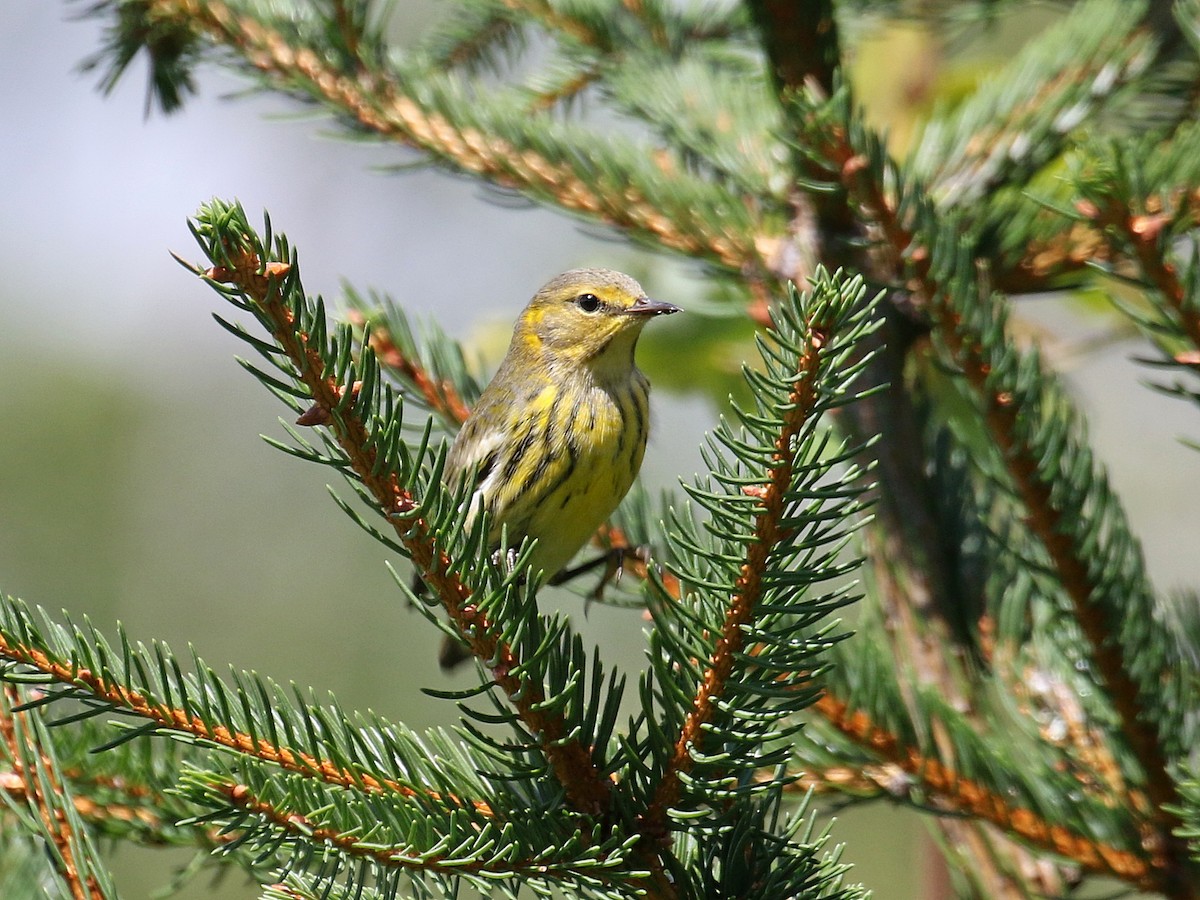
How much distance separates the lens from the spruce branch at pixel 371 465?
1076 millimetres

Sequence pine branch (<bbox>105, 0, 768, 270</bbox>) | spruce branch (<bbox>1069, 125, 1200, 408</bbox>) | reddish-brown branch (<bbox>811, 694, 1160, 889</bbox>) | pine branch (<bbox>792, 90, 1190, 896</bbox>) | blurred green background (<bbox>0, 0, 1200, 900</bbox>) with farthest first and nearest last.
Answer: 1. blurred green background (<bbox>0, 0, 1200, 900</bbox>)
2. pine branch (<bbox>105, 0, 768, 270</bbox>)
3. reddish-brown branch (<bbox>811, 694, 1160, 889</bbox>)
4. pine branch (<bbox>792, 90, 1190, 896</bbox>)
5. spruce branch (<bbox>1069, 125, 1200, 408</bbox>)

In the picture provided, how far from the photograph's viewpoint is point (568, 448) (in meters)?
2.46

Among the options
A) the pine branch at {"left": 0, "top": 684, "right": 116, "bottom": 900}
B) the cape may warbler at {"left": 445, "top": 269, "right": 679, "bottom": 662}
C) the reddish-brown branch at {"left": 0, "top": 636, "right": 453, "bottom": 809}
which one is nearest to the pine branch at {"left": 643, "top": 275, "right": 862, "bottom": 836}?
the reddish-brown branch at {"left": 0, "top": 636, "right": 453, "bottom": 809}

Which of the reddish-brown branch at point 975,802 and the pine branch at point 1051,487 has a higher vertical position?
the pine branch at point 1051,487

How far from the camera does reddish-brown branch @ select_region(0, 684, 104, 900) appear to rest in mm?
1315

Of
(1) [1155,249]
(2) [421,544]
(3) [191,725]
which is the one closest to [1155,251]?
(1) [1155,249]

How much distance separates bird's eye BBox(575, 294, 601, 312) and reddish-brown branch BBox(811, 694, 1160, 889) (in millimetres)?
1411

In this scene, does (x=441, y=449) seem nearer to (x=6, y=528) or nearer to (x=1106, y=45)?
(x=1106, y=45)

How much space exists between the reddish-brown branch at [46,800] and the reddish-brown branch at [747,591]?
629 mm

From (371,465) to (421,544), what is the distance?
98mm

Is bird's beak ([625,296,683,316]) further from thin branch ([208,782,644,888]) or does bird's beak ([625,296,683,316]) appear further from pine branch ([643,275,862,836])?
thin branch ([208,782,644,888])

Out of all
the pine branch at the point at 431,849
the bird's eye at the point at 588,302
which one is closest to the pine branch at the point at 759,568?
the pine branch at the point at 431,849

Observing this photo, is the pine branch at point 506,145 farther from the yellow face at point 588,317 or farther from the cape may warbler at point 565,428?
the yellow face at point 588,317

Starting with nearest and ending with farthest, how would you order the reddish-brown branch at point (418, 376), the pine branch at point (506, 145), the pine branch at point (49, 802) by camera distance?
the pine branch at point (49, 802), the reddish-brown branch at point (418, 376), the pine branch at point (506, 145)
